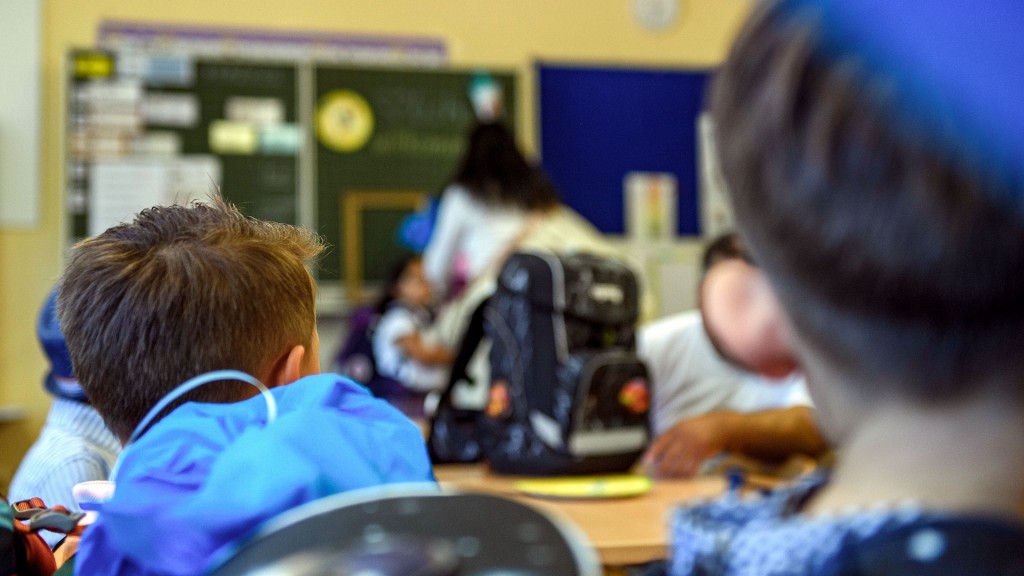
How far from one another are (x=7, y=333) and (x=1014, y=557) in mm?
4801

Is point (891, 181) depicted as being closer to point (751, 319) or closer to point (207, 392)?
point (751, 319)

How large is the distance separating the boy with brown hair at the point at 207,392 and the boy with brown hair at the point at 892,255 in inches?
11.4

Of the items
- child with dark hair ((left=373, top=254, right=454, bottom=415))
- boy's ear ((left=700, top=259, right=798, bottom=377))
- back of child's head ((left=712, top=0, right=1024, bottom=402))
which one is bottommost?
child with dark hair ((left=373, top=254, right=454, bottom=415))

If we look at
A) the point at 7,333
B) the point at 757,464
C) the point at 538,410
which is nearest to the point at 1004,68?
the point at 538,410

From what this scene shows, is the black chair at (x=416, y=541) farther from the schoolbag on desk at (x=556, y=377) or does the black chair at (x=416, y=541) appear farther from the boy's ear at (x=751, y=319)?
the schoolbag on desk at (x=556, y=377)

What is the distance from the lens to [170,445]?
0.74 meters

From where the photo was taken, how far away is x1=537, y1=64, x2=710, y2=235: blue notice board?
526 centimetres

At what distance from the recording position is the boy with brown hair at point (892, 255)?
41 centimetres

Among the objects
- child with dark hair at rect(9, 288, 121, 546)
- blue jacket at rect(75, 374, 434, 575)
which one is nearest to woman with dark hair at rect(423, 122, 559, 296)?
child with dark hair at rect(9, 288, 121, 546)

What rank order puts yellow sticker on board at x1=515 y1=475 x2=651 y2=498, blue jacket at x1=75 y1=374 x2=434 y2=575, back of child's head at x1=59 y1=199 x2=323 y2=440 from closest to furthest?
blue jacket at x1=75 y1=374 x2=434 y2=575
back of child's head at x1=59 y1=199 x2=323 y2=440
yellow sticker on board at x1=515 y1=475 x2=651 y2=498

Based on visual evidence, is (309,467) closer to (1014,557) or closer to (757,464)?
(1014,557)

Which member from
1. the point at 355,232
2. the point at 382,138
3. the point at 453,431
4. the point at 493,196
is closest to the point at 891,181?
the point at 453,431

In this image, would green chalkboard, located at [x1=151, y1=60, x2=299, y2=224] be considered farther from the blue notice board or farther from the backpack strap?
the backpack strap

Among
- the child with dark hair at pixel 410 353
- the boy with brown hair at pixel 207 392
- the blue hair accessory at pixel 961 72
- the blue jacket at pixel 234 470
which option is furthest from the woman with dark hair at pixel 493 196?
the blue hair accessory at pixel 961 72
